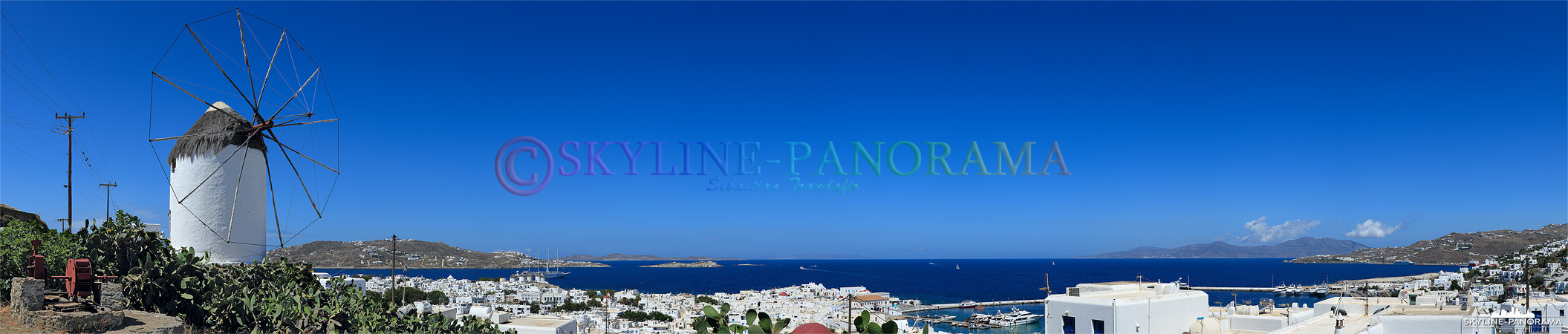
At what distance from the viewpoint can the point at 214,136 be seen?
28.2 feet

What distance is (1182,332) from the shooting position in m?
15.4

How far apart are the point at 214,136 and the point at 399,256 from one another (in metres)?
101

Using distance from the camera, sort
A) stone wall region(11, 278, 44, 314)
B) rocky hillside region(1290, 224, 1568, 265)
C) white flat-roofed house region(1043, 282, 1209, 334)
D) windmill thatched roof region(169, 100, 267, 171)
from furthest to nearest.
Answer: rocky hillside region(1290, 224, 1568, 265), white flat-roofed house region(1043, 282, 1209, 334), windmill thatched roof region(169, 100, 267, 171), stone wall region(11, 278, 44, 314)

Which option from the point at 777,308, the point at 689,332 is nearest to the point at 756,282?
the point at 777,308

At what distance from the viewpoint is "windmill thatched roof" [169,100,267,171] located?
28.1ft

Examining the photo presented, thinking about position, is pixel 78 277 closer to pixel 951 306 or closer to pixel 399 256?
pixel 951 306

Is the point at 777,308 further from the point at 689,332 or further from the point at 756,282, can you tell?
the point at 756,282

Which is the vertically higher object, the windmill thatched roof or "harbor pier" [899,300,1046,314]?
the windmill thatched roof

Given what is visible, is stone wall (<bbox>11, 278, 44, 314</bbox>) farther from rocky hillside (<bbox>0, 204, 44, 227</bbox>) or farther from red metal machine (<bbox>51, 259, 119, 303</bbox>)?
rocky hillside (<bbox>0, 204, 44, 227</bbox>)

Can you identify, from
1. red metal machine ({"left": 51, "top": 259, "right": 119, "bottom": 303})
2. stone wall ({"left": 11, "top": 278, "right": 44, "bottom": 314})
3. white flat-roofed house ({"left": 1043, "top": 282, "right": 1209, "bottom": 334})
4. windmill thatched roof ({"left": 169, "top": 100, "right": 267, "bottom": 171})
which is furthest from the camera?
white flat-roofed house ({"left": 1043, "top": 282, "right": 1209, "bottom": 334})

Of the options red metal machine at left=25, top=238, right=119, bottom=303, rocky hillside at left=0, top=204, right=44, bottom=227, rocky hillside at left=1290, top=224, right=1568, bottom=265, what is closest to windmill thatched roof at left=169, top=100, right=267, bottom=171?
red metal machine at left=25, top=238, right=119, bottom=303

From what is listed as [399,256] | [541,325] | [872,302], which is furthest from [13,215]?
[399,256]

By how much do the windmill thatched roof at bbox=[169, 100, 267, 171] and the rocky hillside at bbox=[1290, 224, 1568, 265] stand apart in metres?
146

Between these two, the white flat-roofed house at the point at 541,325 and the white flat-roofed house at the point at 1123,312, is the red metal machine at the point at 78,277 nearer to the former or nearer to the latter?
the white flat-roofed house at the point at 541,325
